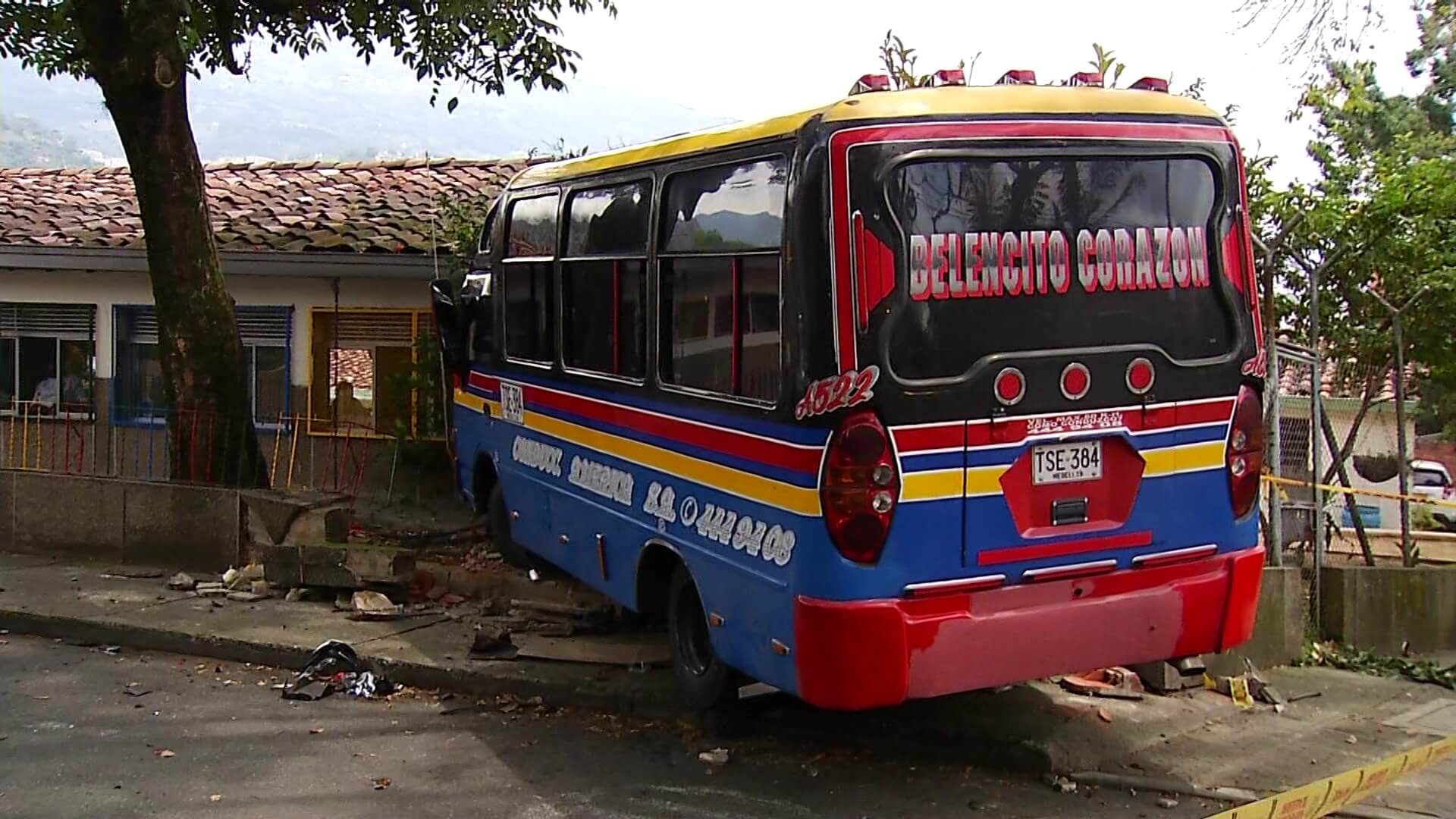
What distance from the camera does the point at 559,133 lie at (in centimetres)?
1714

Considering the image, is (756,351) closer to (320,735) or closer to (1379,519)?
(320,735)

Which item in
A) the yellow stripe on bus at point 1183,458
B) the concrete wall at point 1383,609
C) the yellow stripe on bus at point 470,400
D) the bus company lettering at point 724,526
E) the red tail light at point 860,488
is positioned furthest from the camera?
the yellow stripe on bus at point 470,400

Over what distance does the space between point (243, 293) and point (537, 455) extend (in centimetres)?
708

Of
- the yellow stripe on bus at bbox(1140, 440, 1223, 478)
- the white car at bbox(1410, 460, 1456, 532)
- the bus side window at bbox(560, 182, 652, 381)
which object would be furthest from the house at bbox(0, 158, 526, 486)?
the white car at bbox(1410, 460, 1456, 532)

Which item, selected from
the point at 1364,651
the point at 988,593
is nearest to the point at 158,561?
the point at 988,593

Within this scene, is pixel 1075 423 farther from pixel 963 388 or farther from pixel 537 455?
pixel 537 455

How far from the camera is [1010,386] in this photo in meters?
5.60

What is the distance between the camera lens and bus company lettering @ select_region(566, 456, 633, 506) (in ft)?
24.0

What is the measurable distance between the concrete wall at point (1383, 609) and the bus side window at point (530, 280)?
5189 mm

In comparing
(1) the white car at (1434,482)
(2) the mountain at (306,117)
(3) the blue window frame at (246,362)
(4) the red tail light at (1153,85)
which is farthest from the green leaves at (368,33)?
(2) the mountain at (306,117)

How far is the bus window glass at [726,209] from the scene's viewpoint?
19.0 feet

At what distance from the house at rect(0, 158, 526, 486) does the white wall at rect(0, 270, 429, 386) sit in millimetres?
14

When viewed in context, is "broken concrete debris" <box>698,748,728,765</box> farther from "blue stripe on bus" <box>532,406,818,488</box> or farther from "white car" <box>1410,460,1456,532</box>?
"white car" <box>1410,460,1456,532</box>

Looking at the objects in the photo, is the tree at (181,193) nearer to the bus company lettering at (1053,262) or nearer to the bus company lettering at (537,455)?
the bus company lettering at (537,455)
